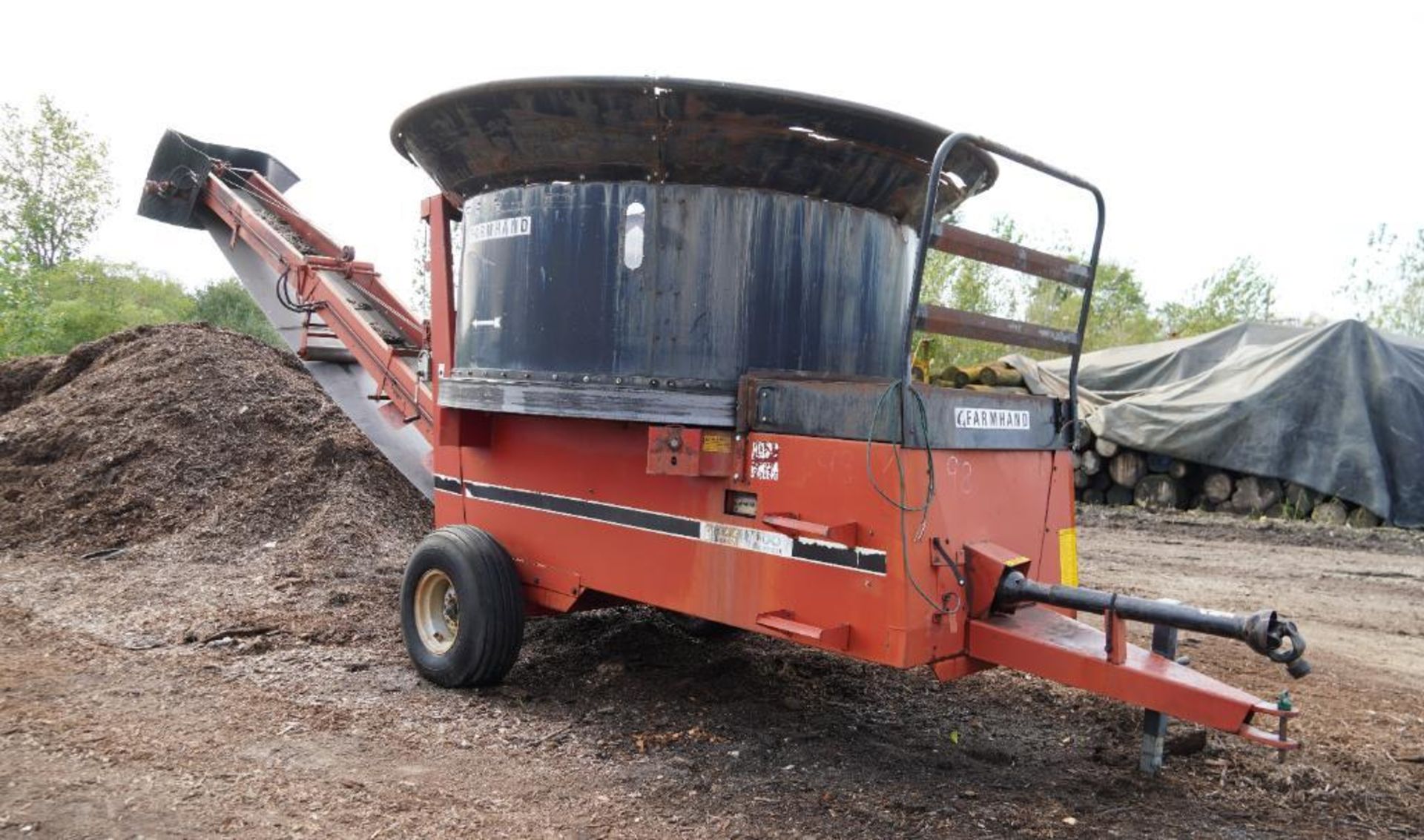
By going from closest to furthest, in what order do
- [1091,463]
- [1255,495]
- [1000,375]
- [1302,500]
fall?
[1302,500]
[1255,495]
[1000,375]
[1091,463]

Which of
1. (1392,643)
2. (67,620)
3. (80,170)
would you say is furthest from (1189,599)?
(80,170)

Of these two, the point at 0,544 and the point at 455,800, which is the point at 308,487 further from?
the point at 455,800

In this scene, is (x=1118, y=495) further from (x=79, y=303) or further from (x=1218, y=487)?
(x=79, y=303)

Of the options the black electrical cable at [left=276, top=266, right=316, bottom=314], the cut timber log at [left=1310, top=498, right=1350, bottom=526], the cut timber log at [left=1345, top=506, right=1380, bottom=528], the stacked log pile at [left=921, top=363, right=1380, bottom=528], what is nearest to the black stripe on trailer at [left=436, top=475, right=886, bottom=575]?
the black electrical cable at [left=276, top=266, right=316, bottom=314]

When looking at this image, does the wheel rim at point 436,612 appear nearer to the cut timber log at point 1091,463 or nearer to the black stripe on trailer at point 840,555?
the black stripe on trailer at point 840,555

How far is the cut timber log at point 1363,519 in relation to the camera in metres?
11.9

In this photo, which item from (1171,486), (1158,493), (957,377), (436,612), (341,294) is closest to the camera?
(436,612)

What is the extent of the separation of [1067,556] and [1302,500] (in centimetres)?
999

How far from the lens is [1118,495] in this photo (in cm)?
1437

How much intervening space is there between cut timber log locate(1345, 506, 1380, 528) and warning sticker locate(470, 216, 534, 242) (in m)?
11.5

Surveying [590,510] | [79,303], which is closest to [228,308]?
[79,303]

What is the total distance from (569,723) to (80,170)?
28561 millimetres

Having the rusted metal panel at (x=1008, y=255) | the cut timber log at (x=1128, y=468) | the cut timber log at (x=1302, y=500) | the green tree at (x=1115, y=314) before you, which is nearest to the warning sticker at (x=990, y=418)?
the rusted metal panel at (x=1008, y=255)

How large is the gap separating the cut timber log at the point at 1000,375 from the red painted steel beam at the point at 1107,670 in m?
9.47
